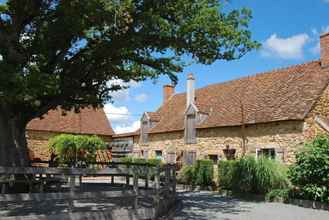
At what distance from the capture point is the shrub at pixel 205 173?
67.1ft

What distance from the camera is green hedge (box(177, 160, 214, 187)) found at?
20.5m

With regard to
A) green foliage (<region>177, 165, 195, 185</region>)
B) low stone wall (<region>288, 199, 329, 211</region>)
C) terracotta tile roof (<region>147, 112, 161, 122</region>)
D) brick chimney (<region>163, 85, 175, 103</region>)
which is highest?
brick chimney (<region>163, 85, 175, 103</region>)

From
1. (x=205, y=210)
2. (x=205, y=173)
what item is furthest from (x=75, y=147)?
(x=205, y=210)

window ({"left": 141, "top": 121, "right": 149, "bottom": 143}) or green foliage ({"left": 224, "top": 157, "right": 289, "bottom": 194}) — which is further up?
window ({"left": 141, "top": 121, "right": 149, "bottom": 143})

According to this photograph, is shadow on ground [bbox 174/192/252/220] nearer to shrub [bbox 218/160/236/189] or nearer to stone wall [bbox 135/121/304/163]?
shrub [bbox 218/160/236/189]

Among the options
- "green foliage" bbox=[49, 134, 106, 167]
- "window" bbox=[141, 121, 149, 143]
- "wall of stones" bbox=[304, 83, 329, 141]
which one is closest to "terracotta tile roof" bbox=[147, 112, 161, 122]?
"window" bbox=[141, 121, 149, 143]

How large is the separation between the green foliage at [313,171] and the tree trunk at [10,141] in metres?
9.05

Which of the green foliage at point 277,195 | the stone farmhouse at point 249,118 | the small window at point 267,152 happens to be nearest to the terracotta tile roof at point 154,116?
the stone farmhouse at point 249,118

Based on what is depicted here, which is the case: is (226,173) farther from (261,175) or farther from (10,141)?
(10,141)

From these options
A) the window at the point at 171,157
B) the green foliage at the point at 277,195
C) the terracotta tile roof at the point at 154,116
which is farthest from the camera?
the terracotta tile roof at the point at 154,116

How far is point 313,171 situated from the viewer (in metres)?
13.7

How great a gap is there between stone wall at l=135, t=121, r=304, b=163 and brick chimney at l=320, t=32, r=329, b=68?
12.7 feet

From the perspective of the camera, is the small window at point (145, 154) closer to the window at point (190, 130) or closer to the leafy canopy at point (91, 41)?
the window at point (190, 130)

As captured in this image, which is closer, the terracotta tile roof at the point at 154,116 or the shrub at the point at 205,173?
the shrub at the point at 205,173
